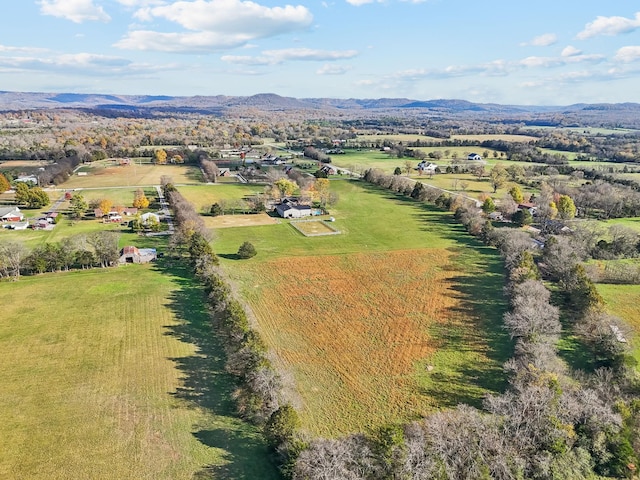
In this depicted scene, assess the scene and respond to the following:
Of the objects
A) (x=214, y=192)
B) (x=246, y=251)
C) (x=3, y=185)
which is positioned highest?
(x=3, y=185)

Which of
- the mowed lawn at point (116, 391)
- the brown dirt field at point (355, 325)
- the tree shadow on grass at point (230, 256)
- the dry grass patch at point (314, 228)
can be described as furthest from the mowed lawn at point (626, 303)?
the tree shadow on grass at point (230, 256)

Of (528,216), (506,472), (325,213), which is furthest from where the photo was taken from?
(325,213)

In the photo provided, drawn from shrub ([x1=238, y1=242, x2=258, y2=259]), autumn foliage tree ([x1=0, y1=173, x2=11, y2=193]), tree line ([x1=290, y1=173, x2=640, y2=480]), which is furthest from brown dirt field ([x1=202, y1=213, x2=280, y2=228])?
tree line ([x1=290, y1=173, x2=640, y2=480])

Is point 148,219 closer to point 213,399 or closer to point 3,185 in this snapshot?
point 3,185

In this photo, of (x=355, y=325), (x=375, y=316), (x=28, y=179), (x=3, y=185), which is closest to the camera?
(x=355, y=325)

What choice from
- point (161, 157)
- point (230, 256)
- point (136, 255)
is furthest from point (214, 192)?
point (161, 157)

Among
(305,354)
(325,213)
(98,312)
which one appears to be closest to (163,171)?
(325,213)

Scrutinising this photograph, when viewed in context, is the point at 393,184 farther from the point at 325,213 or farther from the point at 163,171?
the point at 163,171
